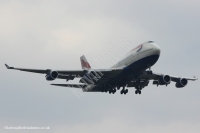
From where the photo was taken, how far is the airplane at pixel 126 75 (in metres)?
80.6

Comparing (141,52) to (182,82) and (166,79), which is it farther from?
(182,82)

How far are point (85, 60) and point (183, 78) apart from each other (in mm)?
20049

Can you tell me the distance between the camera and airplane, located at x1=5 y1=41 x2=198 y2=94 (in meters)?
80.6

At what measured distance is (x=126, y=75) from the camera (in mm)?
84250

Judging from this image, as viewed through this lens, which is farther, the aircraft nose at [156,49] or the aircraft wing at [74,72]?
the aircraft wing at [74,72]

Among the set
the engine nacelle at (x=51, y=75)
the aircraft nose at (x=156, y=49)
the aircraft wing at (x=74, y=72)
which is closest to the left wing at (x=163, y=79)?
the aircraft wing at (x=74, y=72)

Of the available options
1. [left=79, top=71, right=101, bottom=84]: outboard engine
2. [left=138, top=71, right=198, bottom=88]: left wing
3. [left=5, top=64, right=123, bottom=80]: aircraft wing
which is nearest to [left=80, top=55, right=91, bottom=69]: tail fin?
[left=79, top=71, right=101, bottom=84]: outboard engine

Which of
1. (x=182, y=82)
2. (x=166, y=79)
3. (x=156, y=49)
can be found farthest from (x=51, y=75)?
(x=182, y=82)

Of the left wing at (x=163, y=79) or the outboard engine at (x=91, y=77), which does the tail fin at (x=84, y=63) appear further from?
the left wing at (x=163, y=79)

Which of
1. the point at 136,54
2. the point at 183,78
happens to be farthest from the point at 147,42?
the point at 183,78

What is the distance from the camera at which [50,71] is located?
82250mm

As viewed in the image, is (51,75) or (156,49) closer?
(156,49)

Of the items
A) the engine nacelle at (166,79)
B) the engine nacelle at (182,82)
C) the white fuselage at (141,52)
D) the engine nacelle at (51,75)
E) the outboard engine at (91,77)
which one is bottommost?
the engine nacelle at (182,82)

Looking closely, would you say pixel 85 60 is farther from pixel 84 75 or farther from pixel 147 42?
pixel 147 42
